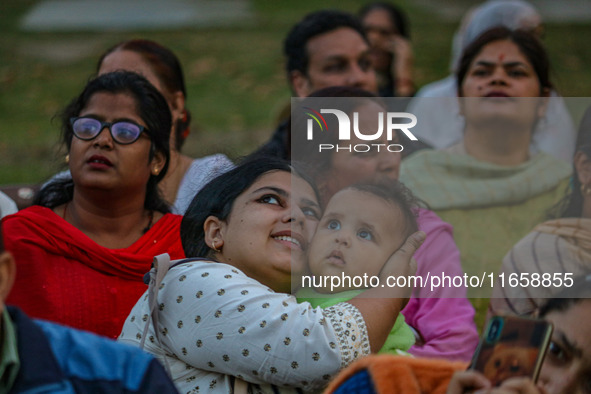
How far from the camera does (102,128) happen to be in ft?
9.31

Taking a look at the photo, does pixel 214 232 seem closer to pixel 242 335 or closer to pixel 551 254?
pixel 242 335

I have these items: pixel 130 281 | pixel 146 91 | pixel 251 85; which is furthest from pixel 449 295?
pixel 251 85

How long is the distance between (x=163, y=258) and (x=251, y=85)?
30.5ft

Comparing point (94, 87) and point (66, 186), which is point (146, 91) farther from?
point (66, 186)

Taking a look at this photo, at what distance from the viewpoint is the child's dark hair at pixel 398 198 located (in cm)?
248

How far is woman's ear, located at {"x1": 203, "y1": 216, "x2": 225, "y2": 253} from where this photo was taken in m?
2.35

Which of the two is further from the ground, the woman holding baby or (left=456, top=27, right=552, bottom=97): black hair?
(left=456, top=27, right=552, bottom=97): black hair

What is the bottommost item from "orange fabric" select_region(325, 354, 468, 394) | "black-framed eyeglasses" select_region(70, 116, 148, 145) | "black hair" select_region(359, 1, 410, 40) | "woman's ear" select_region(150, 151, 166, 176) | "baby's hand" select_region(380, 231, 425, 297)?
"orange fabric" select_region(325, 354, 468, 394)

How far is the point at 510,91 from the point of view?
3596 millimetres

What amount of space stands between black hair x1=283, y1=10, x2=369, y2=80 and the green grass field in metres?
4.27

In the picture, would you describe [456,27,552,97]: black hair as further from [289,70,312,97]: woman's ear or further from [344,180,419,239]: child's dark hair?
[344,180,419,239]: child's dark hair

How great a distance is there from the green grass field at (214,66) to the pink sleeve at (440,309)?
616cm

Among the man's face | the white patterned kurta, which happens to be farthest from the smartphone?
the man's face

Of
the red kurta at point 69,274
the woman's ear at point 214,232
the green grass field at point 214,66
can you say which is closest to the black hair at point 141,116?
the red kurta at point 69,274
